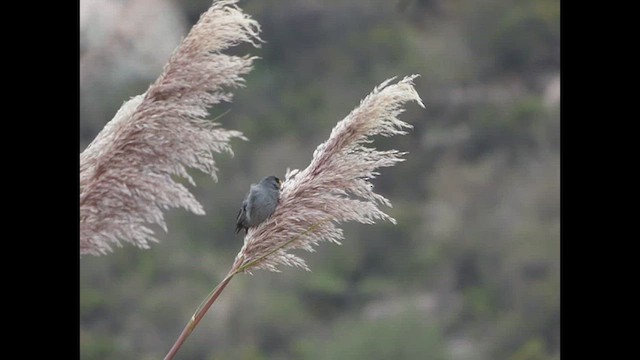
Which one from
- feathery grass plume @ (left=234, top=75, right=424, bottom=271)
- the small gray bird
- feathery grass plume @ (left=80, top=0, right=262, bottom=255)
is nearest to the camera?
feathery grass plume @ (left=80, top=0, right=262, bottom=255)

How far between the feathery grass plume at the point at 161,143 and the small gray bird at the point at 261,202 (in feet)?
1.55

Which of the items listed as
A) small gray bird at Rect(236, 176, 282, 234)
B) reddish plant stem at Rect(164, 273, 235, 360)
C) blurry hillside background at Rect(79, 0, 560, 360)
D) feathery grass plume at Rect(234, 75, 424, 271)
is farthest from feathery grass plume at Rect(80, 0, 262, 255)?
blurry hillside background at Rect(79, 0, 560, 360)

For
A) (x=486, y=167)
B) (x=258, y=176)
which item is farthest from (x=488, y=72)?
(x=258, y=176)

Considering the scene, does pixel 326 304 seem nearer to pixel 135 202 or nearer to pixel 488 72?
pixel 488 72

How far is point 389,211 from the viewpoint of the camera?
28797mm

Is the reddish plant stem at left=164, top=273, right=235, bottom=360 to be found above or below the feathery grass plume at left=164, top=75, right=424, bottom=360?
below

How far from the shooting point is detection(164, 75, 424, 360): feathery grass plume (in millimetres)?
2744

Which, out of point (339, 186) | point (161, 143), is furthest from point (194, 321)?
point (339, 186)

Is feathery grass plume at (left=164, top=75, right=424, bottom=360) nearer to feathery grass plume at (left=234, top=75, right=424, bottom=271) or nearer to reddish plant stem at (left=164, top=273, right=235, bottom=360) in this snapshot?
feathery grass plume at (left=234, top=75, right=424, bottom=271)

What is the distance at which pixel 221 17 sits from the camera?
8.68 ft

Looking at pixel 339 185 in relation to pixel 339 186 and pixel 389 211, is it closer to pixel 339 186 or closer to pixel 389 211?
pixel 339 186

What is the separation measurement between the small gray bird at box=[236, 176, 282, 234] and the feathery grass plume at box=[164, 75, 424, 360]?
22 cm
